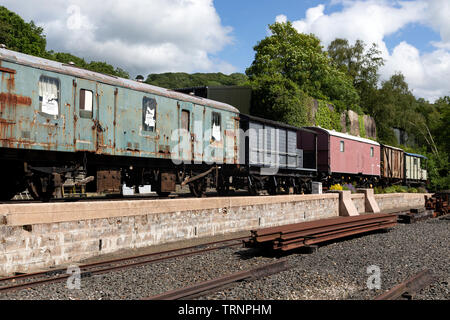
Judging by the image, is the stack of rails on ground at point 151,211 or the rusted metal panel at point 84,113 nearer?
the stack of rails on ground at point 151,211

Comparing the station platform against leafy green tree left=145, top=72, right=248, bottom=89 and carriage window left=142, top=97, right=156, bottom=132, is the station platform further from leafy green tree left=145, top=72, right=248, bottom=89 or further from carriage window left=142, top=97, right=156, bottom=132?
leafy green tree left=145, top=72, right=248, bottom=89

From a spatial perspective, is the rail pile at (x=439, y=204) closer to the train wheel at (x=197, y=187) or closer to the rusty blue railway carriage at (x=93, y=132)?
the rusty blue railway carriage at (x=93, y=132)

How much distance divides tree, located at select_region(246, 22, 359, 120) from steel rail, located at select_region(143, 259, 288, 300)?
29947 millimetres

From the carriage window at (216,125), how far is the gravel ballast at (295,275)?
6.61m

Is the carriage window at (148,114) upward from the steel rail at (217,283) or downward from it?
upward

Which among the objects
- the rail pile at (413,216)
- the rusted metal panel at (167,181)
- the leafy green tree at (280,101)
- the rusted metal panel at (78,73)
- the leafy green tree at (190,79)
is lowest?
the rail pile at (413,216)

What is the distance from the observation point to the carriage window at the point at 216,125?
15843 millimetres

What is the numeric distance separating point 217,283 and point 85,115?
6816mm

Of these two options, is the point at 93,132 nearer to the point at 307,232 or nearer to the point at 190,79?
the point at 307,232

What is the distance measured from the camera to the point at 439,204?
68.7 ft

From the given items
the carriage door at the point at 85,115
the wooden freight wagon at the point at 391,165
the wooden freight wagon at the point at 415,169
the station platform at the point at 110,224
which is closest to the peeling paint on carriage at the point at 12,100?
the carriage door at the point at 85,115

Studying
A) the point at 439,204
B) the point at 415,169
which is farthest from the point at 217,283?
the point at 415,169

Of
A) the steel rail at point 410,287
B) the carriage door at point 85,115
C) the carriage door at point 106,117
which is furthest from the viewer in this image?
the carriage door at point 106,117

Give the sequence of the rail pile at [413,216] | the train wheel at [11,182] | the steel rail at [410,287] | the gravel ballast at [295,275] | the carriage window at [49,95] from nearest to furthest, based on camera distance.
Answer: the steel rail at [410,287]
the gravel ballast at [295,275]
the carriage window at [49,95]
the train wheel at [11,182]
the rail pile at [413,216]
